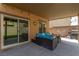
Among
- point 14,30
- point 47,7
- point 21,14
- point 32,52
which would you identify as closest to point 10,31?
point 14,30

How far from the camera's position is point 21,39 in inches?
290

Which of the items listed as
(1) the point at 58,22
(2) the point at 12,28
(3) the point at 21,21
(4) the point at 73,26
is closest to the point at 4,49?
(2) the point at 12,28

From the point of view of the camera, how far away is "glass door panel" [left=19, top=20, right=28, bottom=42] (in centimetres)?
730

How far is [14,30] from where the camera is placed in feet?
21.8

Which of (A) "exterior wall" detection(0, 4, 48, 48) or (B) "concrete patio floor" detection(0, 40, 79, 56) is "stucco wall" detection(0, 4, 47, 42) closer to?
(A) "exterior wall" detection(0, 4, 48, 48)

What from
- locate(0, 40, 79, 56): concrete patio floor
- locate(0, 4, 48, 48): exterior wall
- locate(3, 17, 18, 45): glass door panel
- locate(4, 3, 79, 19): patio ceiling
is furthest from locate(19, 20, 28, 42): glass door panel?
locate(0, 40, 79, 56): concrete patio floor

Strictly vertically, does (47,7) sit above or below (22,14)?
above

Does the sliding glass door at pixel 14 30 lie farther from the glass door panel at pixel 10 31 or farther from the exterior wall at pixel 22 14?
the exterior wall at pixel 22 14

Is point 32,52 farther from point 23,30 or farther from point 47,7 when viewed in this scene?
point 47,7

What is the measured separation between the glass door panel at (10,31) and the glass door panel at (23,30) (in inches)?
19.5

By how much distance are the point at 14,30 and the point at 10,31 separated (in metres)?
0.37

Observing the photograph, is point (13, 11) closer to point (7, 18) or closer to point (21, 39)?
point (7, 18)

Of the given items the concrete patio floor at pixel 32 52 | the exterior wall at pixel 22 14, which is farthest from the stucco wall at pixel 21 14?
the concrete patio floor at pixel 32 52

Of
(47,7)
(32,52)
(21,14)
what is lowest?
(32,52)
